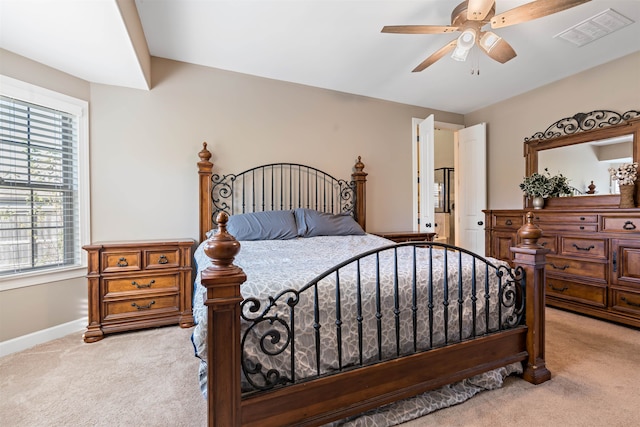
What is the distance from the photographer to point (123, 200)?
288 cm

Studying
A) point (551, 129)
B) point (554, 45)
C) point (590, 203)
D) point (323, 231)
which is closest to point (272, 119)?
point (323, 231)

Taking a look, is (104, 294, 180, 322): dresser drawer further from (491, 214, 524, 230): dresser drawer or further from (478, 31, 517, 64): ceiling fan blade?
(491, 214, 524, 230): dresser drawer

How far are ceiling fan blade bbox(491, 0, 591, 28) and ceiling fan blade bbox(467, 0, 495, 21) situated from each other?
0.26 feet

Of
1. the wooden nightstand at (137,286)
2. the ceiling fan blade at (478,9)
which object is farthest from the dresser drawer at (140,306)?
the ceiling fan blade at (478,9)

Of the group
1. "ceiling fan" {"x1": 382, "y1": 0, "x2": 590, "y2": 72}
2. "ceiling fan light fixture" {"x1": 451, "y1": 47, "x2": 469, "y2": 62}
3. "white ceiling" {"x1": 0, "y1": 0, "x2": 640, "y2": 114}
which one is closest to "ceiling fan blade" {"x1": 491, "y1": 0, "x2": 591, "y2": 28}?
"ceiling fan" {"x1": 382, "y1": 0, "x2": 590, "y2": 72}

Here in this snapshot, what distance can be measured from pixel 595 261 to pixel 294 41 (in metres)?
3.54

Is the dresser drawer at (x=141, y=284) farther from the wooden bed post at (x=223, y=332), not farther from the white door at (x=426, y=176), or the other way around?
the white door at (x=426, y=176)

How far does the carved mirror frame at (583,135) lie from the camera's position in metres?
2.96

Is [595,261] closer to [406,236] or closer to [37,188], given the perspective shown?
[406,236]

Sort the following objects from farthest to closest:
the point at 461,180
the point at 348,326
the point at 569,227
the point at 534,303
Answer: the point at 461,180 → the point at 569,227 → the point at 534,303 → the point at 348,326

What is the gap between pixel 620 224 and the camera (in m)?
2.71

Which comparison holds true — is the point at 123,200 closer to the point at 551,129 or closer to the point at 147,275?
the point at 147,275

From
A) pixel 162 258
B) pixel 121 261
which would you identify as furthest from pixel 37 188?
pixel 162 258

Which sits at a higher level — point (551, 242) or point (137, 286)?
point (551, 242)
